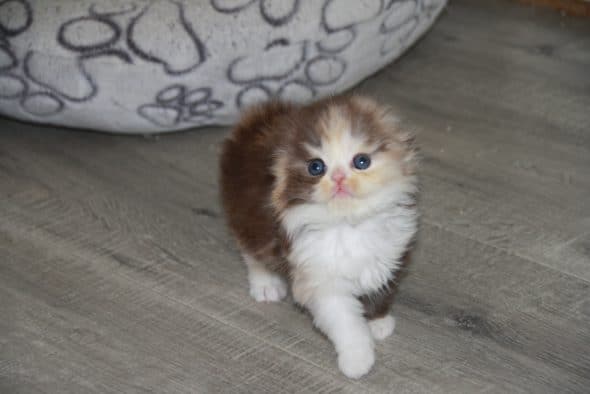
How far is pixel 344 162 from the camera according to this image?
1337 millimetres

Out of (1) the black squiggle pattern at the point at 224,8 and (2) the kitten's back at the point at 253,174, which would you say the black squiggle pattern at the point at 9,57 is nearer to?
(1) the black squiggle pattern at the point at 224,8

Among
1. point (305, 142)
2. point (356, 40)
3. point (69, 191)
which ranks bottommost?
point (69, 191)

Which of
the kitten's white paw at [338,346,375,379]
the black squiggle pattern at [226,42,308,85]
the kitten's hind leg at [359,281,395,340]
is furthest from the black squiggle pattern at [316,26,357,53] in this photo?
the kitten's white paw at [338,346,375,379]

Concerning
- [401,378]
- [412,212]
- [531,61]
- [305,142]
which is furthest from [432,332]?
[531,61]

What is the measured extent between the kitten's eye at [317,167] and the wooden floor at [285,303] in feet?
1.27

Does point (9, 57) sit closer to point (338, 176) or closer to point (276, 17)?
point (276, 17)

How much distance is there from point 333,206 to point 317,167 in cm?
6

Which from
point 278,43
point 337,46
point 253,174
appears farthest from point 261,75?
point 253,174

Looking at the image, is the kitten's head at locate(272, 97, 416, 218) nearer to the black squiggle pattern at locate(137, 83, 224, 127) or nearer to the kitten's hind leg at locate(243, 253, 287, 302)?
the kitten's hind leg at locate(243, 253, 287, 302)

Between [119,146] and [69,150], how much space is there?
13 centimetres

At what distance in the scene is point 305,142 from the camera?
1.36 meters

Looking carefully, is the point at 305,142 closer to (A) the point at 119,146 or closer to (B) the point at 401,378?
(B) the point at 401,378

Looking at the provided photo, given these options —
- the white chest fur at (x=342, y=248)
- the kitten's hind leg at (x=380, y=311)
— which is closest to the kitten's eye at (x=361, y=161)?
the white chest fur at (x=342, y=248)

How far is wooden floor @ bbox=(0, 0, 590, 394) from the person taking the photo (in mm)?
1542
